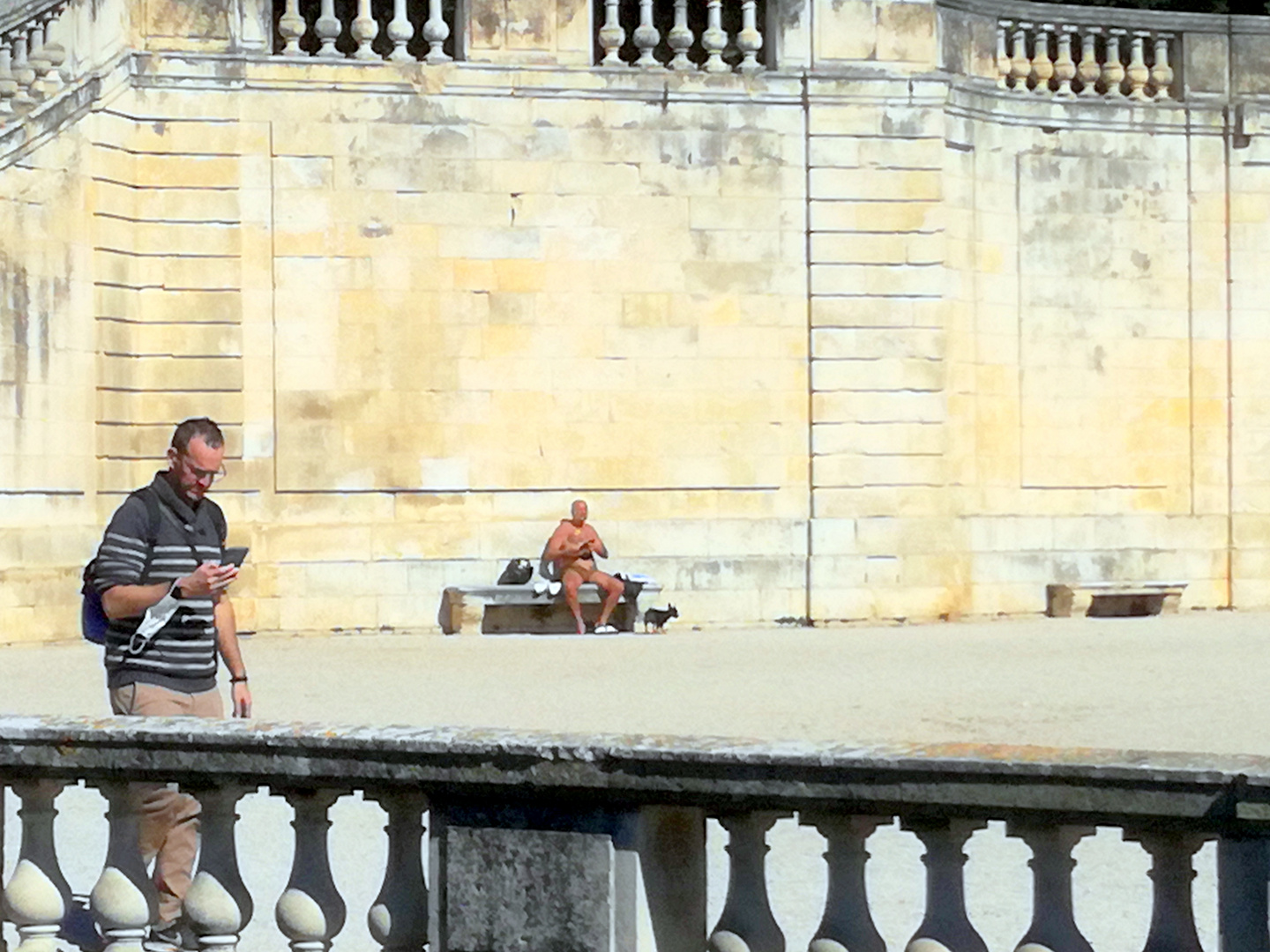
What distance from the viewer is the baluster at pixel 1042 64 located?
17.9m

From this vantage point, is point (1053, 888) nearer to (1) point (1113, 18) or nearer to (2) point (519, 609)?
(2) point (519, 609)

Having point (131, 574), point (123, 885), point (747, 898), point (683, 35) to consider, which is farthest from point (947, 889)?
point (683, 35)

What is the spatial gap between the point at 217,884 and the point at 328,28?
12326 mm

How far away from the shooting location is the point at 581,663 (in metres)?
14.0

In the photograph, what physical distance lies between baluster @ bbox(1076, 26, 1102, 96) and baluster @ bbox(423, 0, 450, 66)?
508 cm

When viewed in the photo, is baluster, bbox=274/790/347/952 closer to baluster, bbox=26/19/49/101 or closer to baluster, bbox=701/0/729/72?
baluster, bbox=26/19/49/101

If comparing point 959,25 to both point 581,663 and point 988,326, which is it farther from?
point 581,663

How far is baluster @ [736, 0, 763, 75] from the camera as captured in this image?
16906 mm

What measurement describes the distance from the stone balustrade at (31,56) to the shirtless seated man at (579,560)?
15.3ft

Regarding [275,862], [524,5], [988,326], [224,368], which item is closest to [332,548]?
[224,368]

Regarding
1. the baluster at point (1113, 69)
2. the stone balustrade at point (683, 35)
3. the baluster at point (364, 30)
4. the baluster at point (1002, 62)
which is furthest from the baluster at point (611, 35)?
the baluster at point (1113, 69)

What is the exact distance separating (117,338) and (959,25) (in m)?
6.80

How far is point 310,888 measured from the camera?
184 inches

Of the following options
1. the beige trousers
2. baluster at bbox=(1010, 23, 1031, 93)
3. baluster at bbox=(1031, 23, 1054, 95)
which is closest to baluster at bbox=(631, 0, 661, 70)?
baluster at bbox=(1010, 23, 1031, 93)
